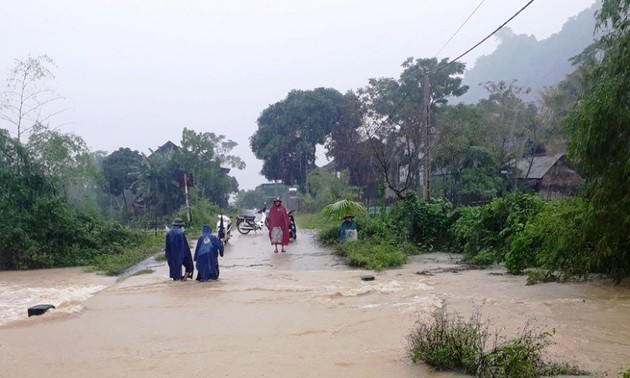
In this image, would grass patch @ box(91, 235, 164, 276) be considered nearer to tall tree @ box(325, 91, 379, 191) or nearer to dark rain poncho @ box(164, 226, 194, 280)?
dark rain poncho @ box(164, 226, 194, 280)

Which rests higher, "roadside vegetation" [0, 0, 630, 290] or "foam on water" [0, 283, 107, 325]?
"roadside vegetation" [0, 0, 630, 290]

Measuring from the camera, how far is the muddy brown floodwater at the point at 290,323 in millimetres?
6160

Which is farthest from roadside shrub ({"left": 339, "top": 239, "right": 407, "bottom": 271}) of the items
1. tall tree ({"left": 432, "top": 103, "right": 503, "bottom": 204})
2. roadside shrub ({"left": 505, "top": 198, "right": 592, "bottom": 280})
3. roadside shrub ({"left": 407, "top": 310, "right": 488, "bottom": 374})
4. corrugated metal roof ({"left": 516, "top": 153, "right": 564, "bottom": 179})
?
corrugated metal roof ({"left": 516, "top": 153, "right": 564, "bottom": 179})

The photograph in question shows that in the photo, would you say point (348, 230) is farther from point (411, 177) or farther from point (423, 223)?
point (411, 177)

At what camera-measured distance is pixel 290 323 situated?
327 inches

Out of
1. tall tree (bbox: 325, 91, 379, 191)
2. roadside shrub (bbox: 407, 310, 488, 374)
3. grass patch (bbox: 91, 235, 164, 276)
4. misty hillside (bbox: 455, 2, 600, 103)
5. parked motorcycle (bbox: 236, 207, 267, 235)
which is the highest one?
misty hillside (bbox: 455, 2, 600, 103)

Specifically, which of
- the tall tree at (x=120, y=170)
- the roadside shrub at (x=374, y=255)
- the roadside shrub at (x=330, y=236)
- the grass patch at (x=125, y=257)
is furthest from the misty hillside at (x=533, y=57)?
the grass patch at (x=125, y=257)

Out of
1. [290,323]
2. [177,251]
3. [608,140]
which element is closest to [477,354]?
[290,323]

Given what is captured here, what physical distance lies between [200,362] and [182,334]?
62.5 inches

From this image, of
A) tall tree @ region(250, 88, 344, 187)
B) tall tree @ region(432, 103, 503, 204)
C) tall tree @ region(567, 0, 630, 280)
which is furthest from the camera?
tall tree @ region(250, 88, 344, 187)

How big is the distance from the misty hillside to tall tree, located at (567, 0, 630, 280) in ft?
224

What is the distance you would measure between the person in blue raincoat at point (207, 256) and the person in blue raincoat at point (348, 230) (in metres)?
5.92

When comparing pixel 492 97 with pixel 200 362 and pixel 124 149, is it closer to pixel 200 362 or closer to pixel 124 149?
pixel 124 149

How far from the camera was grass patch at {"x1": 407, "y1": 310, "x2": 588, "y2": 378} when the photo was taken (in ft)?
15.9
